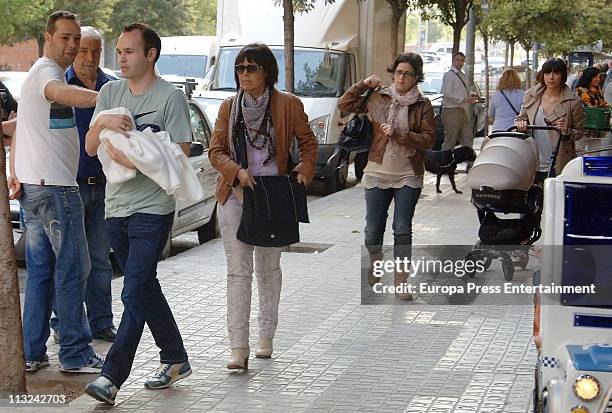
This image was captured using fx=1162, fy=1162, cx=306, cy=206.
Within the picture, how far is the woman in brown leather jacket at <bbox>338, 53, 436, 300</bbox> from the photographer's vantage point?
8.71m

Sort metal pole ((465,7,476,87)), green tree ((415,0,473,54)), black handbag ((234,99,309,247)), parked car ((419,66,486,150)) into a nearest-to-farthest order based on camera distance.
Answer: black handbag ((234,99,309,247))
green tree ((415,0,473,54))
parked car ((419,66,486,150))
metal pole ((465,7,476,87))

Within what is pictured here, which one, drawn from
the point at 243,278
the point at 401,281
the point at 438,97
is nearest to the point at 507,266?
the point at 401,281

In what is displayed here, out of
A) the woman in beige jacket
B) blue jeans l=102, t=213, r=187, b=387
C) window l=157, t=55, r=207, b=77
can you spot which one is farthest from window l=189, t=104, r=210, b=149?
window l=157, t=55, r=207, b=77

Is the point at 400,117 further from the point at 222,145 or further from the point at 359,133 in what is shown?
the point at 222,145

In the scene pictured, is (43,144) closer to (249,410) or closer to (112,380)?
(112,380)

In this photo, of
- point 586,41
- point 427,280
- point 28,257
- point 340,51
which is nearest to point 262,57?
point 28,257

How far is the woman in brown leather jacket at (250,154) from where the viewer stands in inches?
273

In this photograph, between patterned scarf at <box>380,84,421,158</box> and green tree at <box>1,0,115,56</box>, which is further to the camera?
green tree at <box>1,0,115,56</box>

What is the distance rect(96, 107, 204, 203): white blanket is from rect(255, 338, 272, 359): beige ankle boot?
4.40 feet

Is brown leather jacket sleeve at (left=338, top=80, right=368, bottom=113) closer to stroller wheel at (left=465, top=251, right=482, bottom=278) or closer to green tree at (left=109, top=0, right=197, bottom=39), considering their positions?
stroller wheel at (left=465, top=251, right=482, bottom=278)

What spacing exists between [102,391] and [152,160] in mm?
1243

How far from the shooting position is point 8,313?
6.28 m

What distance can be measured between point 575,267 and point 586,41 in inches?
1577

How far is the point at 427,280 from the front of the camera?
10031mm
